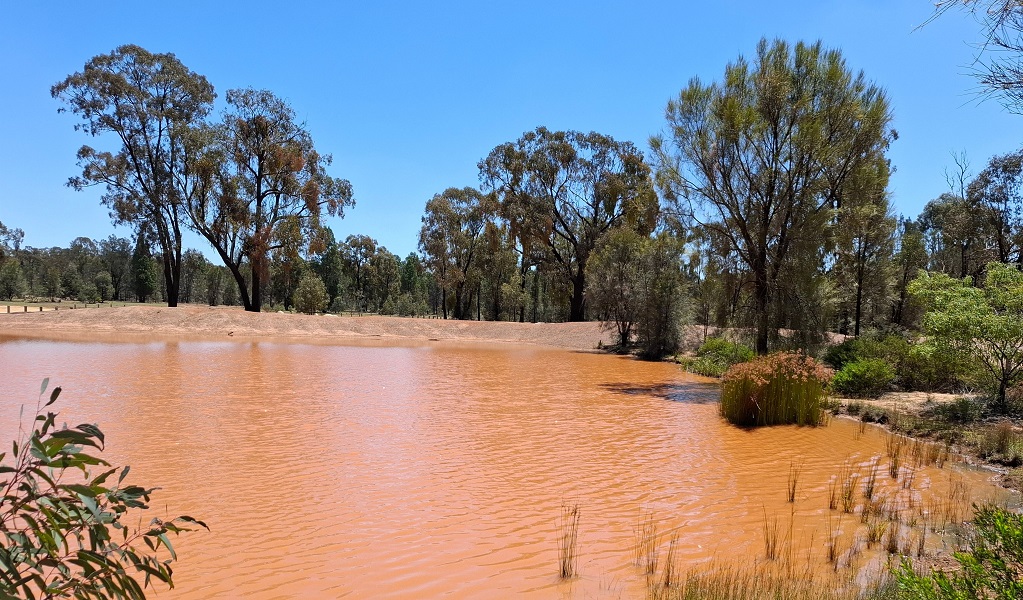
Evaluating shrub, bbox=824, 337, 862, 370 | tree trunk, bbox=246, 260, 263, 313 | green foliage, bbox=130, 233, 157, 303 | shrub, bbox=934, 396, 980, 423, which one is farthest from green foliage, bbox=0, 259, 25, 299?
shrub, bbox=934, 396, 980, 423

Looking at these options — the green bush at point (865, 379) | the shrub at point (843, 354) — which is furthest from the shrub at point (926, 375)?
the shrub at point (843, 354)

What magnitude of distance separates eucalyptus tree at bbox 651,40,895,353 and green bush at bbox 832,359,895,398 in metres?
3.73

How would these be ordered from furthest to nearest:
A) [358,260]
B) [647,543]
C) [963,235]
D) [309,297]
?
[358,260] → [309,297] → [963,235] → [647,543]

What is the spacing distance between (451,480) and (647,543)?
264 cm

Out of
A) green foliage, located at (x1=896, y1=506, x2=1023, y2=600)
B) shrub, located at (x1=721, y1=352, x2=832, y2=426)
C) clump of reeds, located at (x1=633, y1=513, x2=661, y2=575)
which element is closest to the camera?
green foliage, located at (x1=896, y1=506, x2=1023, y2=600)

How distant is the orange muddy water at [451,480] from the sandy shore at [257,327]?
76.6 feet

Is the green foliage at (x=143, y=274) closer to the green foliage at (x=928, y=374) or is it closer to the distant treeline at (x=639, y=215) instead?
the distant treeline at (x=639, y=215)

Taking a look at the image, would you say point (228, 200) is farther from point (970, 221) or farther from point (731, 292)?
point (970, 221)

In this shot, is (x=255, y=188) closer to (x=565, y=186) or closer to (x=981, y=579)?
(x=565, y=186)

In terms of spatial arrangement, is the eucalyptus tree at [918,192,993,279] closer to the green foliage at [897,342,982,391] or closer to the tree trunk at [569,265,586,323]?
the green foliage at [897,342,982,391]

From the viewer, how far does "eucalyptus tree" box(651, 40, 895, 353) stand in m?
17.7

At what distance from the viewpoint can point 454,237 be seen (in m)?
56.7

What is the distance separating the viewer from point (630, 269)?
106 ft

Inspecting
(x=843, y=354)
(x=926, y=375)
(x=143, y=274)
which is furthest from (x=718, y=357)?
(x=143, y=274)
